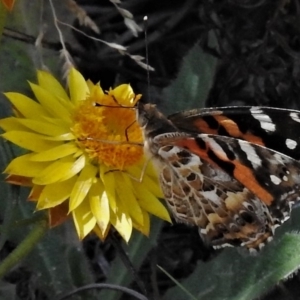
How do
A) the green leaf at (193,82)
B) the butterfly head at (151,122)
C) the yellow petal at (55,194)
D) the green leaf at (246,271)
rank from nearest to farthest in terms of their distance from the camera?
the yellow petal at (55,194)
the butterfly head at (151,122)
the green leaf at (246,271)
the green leaf at (193,82)

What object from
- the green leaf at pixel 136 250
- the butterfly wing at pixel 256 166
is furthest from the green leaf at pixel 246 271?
the butterfly wing at pixel 256 166

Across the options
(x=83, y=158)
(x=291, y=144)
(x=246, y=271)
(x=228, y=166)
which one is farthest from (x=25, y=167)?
(x=246, y=271)

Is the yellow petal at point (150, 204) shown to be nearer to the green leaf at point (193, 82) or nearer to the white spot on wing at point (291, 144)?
the white spot on wing at point (291, 144)

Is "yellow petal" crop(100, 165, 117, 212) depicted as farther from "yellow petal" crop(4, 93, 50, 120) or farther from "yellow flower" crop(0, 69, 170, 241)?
"yellow petal" crop(4, 93, 50, 120)

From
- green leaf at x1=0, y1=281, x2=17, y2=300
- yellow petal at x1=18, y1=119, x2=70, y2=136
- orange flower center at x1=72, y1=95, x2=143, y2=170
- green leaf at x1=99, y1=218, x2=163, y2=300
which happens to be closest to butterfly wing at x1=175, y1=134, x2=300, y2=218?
orange flower center at x1=72, y1=95, x2=143, y2=170

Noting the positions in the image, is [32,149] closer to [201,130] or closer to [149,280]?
[201,130]

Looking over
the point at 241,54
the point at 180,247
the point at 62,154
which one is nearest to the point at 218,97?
the point at 241,54

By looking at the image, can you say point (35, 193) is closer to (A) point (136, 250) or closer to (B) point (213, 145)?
(B) point (213, 145)
